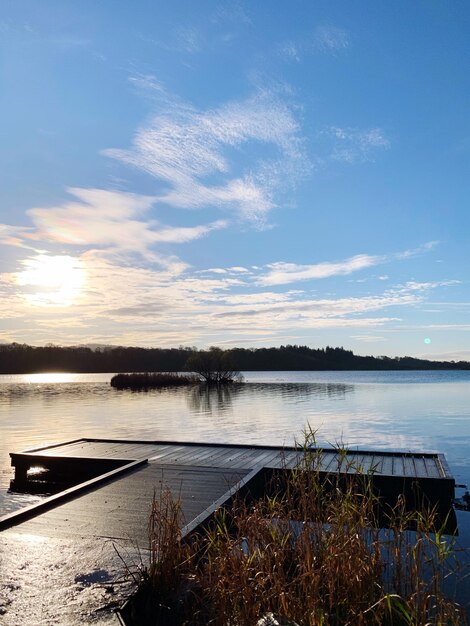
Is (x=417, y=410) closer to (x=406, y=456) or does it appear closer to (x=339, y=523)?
(x=406, y=456)

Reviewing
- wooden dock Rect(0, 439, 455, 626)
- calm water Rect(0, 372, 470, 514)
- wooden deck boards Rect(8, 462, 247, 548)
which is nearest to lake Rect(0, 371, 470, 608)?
calm water Rect(0, 372, 470, 514)

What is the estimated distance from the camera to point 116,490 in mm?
7066

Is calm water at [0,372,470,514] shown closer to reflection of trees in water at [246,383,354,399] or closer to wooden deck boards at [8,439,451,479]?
wooden deck boards at [8,439,451,479]

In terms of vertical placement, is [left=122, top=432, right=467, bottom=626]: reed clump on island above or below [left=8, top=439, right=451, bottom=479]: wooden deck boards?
above

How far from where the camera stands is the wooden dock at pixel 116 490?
159 inches

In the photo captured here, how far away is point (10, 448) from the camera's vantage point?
14750mm

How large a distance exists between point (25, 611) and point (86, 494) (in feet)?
11.2

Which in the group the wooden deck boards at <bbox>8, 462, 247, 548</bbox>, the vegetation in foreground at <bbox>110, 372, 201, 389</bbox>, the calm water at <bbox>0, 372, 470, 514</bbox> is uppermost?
the wooden deck boards at <bbox>8, 462, 247, 548</bbox>

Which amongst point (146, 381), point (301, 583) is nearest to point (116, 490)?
point (301, 583)

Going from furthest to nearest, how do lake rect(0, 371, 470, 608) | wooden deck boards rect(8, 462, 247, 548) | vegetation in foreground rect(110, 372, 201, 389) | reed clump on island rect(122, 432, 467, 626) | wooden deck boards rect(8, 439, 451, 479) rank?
vegetation in foreground rect(110, 372, 201, 389), lake rect(0, 371, 470, 608), wooden deck boards rect(8, 439, 451, 479), wooden deck boards rect(8, 462, 247, 548), reed clump on island rect(122, 432, 467, 626)

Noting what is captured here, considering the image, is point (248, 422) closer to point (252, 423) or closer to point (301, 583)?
point (252, 423)

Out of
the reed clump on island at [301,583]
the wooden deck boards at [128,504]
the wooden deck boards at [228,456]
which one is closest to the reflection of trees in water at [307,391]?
the wooden deck boards at [228,456]

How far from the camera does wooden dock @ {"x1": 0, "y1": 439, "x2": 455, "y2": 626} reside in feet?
13.3

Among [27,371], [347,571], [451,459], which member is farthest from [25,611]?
[27,371]
